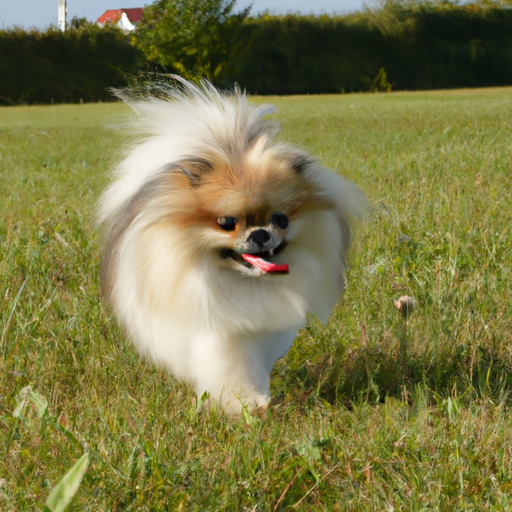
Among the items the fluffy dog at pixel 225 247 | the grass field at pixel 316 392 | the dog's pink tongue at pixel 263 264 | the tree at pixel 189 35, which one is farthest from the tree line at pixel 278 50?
the dog's pink tongue at pixel 263 264

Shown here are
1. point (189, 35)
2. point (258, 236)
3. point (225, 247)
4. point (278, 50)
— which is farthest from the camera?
point (278, 50)

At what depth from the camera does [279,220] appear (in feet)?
7.29

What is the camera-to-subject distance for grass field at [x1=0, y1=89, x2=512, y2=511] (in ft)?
6.22

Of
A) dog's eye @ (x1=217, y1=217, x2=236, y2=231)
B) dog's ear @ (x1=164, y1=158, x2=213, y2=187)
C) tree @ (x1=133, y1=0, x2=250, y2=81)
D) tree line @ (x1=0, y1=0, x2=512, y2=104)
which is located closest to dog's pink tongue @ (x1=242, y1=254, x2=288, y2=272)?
dog's eye @ (x1=217, y1=217, x2=236, y2=231)

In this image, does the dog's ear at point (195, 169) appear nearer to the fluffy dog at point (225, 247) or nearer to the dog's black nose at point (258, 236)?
the fluffy dog at point (225, 247)

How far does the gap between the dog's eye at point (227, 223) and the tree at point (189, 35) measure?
31.0m

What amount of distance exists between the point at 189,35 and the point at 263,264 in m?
32.5

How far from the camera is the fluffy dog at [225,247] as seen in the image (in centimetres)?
223

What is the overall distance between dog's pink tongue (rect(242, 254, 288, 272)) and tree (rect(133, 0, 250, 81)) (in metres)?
31.1

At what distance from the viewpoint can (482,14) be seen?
39.9 m

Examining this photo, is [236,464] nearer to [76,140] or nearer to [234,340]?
[234,340]

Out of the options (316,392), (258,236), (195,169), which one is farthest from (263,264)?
(316,392)

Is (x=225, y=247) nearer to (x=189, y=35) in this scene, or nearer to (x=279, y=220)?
(x=279, y=220)

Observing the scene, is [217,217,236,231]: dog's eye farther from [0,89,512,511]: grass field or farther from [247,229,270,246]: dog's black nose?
[0,89,512,511]: grass field
